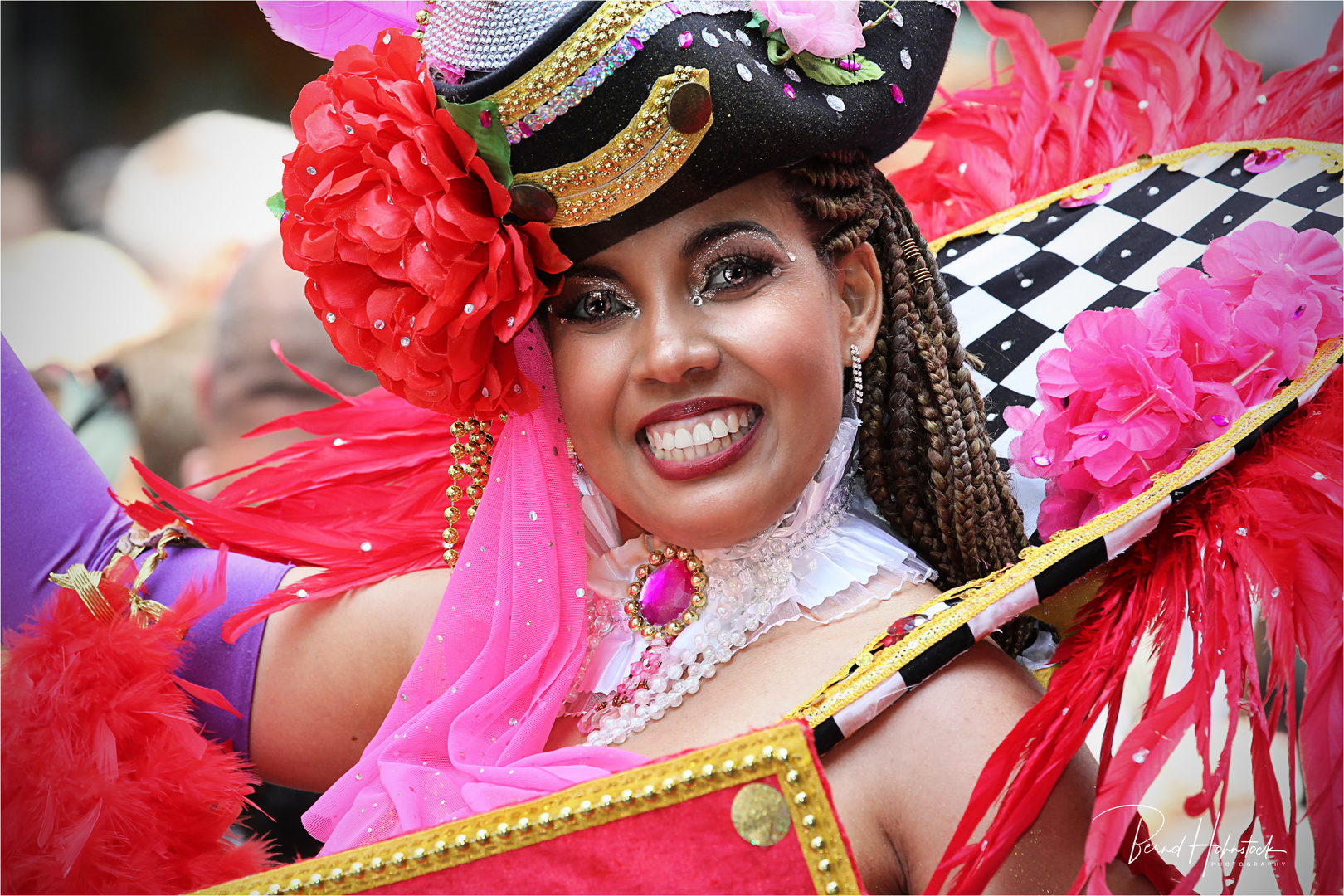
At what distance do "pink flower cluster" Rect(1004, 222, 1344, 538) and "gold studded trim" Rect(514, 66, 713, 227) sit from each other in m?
0.58

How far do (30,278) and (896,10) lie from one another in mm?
2878

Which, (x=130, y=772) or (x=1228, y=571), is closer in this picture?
(x=1228, y=571)

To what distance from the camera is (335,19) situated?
1.37 m

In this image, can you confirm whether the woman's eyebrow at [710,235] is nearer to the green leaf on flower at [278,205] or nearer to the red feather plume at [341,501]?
the green leaf on flower at [278,205]

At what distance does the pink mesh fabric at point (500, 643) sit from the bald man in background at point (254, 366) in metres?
1.85

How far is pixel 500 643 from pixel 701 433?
398 mm

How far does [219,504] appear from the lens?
5.82ft

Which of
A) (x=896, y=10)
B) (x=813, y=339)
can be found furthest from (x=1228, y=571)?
(x=896, y=10)

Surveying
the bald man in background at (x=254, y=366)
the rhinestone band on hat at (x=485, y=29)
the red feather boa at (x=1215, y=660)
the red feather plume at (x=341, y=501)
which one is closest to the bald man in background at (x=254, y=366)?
the bald man in background at (x=254, y=366)

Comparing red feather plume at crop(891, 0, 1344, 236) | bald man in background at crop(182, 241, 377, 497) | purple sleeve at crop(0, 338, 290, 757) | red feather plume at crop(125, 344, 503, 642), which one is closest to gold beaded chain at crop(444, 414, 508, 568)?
red feather plume at crop(125, 344, 503, 642)

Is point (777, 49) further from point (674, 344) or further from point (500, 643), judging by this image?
point (500, 643)

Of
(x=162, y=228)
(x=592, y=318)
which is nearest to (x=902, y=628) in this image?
(x=592, y=318)

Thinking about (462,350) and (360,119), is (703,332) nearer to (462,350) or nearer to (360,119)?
(462,350)

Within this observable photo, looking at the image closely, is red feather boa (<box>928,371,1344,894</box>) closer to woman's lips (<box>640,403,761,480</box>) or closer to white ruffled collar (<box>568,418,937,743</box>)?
white ruffled collar (<box>568,418,937,743</box>)
